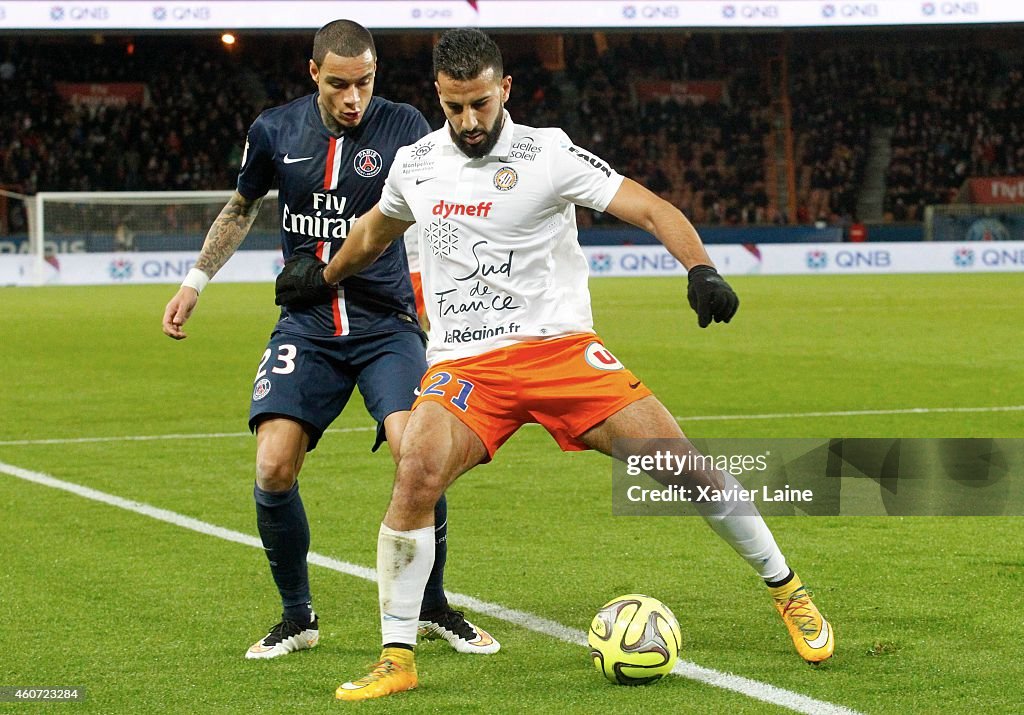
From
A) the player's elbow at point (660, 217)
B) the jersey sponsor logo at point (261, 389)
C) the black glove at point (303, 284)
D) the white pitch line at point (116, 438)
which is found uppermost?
the player's elbow at point (660, 217)

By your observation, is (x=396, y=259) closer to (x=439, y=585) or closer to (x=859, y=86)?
(x=439, y=585)

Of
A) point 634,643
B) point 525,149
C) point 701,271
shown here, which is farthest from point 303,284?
point 634,643

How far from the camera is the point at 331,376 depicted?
522cm

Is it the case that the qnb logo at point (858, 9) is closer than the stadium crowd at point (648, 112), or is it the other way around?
the qnb logo at point (858, 9)

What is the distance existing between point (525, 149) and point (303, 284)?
98cm

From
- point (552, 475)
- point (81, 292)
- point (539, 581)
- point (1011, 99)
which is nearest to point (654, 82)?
point (1011, 99)

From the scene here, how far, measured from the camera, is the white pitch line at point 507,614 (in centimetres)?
419

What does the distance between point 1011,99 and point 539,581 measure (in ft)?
122

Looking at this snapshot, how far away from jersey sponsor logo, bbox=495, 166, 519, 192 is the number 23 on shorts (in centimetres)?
60

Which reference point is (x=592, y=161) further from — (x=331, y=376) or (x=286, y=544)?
(x=286, y=544)

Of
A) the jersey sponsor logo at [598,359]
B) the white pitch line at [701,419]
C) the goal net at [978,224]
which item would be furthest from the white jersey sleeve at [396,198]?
the goal net at [978,224]

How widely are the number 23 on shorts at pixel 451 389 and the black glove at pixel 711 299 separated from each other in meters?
0.81

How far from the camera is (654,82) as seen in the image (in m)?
39.9

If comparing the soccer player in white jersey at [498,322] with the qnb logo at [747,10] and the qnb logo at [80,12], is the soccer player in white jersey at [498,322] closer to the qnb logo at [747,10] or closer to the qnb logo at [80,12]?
the qnb logo at [80,12]
